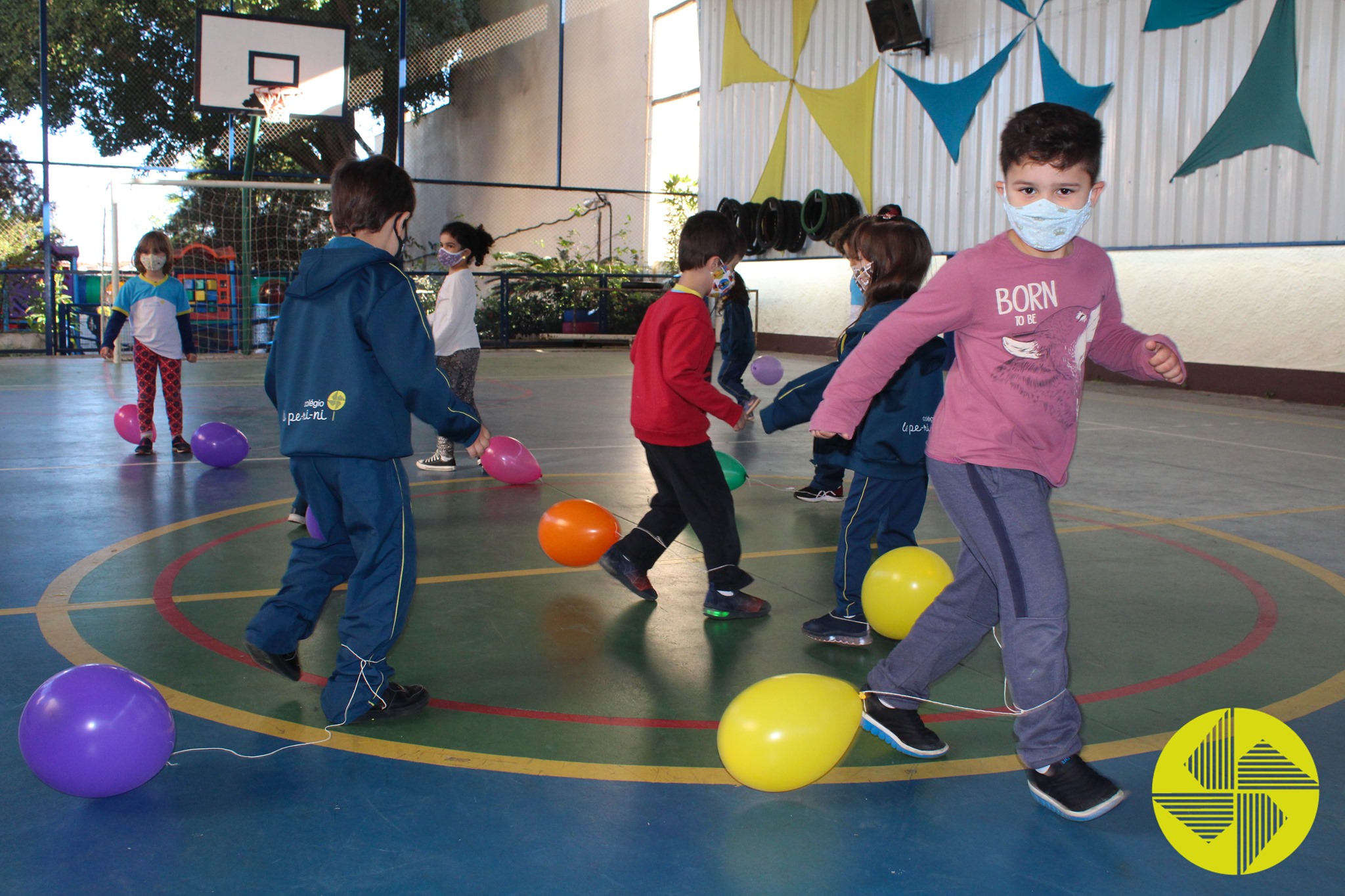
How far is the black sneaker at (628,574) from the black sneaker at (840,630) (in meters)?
0.72

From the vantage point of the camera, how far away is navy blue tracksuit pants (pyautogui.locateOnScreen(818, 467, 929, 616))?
13.3 ft

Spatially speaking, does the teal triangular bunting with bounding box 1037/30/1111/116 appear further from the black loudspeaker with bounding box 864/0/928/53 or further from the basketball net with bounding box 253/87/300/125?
the basketball net with bounding box 253/87/300/125

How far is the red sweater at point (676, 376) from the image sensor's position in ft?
13.4

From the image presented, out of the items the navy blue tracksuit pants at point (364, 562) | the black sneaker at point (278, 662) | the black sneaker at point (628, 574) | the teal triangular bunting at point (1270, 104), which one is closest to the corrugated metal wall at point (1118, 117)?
the teal triangular bunting at point (1270, 104)

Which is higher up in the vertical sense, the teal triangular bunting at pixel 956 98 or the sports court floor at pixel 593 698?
the teal triangular bunting at pixel 956 98

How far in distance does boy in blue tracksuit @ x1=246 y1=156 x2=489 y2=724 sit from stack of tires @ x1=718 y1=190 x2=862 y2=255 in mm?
14721

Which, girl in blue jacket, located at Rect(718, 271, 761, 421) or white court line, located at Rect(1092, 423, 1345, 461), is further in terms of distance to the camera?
girl in blue jacket, located at Rect(718, 271, 761, 421)

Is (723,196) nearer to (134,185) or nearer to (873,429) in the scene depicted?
(134,185)

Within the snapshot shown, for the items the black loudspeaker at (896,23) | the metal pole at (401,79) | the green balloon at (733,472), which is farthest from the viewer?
the metal pole at (401,79)

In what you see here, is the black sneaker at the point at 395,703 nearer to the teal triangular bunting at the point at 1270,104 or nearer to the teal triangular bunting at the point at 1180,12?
the teal triangular bunting at the point at 1270,104

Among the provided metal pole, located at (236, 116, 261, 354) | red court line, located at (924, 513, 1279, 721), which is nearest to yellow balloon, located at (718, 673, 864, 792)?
red court line, located at (924, 513, 1279, 721)

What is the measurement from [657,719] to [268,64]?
1918cm

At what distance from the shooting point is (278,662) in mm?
3342

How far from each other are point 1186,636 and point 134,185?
18.1 meters
